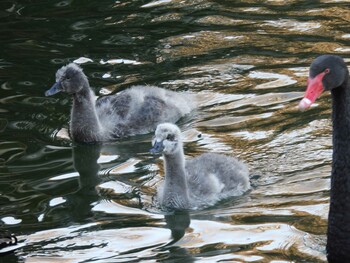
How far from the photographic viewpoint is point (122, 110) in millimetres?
10258

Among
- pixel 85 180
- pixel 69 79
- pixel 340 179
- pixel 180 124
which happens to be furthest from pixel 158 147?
pixel 69 79

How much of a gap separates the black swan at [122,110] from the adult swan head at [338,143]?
3.79 metres

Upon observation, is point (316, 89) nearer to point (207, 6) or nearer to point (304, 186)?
point (304, 186)

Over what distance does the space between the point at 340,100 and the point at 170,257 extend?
5.35 feet

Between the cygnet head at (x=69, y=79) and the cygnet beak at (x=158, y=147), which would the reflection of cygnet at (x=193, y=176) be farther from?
the cygnet head at (x=69, y=79)

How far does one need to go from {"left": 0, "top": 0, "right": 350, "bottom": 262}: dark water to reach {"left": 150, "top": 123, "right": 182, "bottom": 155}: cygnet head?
0.51 meters

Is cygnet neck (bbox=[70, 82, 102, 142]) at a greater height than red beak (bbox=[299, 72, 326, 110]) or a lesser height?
lesser

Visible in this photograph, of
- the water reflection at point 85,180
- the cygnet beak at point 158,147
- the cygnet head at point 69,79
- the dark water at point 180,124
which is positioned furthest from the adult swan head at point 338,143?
the cygnet head at point 69,79

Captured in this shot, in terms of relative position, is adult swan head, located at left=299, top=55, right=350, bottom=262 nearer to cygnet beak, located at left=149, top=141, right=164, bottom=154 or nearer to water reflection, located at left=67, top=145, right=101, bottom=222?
cygnet beak, located at left=149, top=141, right=164, bottom=154

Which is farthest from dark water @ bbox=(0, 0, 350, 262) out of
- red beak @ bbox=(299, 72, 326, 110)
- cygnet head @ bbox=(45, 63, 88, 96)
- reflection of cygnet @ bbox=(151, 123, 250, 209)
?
red beak @ bbox=(299, 72, 326, 110)

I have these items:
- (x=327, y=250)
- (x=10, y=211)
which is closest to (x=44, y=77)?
(x=10, y=211)

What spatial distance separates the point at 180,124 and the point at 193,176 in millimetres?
1684

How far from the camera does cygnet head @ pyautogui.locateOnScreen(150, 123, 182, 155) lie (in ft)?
26.3

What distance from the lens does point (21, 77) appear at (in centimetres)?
1145
